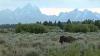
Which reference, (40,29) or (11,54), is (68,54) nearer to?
(11,54)

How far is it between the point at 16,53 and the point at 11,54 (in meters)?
0.31

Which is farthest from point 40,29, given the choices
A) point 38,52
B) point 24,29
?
point 38,52

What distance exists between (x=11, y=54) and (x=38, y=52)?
1620 mm

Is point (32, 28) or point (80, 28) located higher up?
point (32, 28)

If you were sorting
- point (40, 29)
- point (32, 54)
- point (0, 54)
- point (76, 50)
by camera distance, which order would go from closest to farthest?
point (76, 50), point (0, 54), point (32, 54), point (40, 29)

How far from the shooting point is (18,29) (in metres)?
78.8

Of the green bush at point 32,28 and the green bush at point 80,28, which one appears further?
the green bush at point 32,28

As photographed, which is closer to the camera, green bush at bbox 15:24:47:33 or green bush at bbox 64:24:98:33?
green bush at bbox 64:24:98:33

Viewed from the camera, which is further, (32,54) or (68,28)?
(68,28)

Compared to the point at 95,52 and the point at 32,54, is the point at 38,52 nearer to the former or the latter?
the point at 32,54

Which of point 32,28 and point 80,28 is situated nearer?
point 80,28

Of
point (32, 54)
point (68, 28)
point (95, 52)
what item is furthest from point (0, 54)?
point (68, 28)

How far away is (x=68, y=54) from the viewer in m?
12.4

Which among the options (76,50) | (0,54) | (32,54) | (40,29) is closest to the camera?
(76,50)
